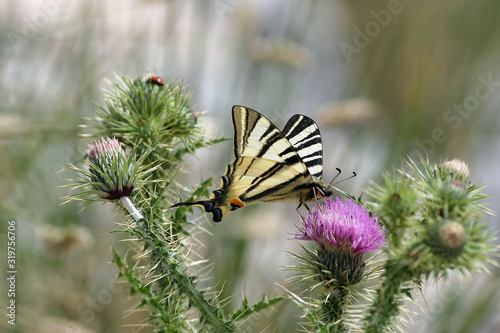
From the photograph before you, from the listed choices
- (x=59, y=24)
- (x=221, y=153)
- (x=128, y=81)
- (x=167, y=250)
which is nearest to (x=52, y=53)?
(x=59, y=24)

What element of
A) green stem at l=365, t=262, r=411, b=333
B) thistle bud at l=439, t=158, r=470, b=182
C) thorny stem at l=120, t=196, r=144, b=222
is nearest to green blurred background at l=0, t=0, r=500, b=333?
thorny stem at l=120, t=196, r=144, b=222

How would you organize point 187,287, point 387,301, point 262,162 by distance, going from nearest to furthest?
1. point 387,301
2. point 187,287
3. point 262,162

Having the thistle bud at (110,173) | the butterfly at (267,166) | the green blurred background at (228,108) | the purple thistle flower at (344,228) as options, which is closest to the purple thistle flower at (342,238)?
the purple thistle flower at (344,228)

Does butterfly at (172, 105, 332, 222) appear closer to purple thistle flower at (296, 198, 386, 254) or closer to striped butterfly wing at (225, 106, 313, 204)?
striped butterfly wing at (225, 106, 313, 204)

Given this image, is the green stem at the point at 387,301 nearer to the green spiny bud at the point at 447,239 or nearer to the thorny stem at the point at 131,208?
the green spiny bud at the point at 447,239

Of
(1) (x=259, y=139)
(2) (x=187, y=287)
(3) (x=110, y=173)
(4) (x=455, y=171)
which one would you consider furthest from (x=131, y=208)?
(4) (x=455, y=171)

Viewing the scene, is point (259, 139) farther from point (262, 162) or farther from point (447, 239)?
point (447, 239)
